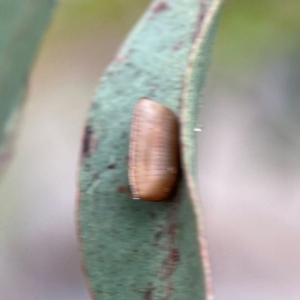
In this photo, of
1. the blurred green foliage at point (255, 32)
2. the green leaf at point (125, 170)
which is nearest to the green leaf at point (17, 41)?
the green leaf at point (125, 170)

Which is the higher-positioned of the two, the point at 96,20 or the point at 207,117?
the point at 96,20

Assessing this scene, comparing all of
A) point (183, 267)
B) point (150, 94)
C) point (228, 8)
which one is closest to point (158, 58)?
point (150, 94)

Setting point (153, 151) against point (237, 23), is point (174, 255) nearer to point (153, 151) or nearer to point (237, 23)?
point (153, 151)

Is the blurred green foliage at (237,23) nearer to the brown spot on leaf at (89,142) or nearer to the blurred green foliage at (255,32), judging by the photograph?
the blurred green foliage at (255,32)

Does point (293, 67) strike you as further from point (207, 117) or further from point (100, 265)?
point (100, 265)

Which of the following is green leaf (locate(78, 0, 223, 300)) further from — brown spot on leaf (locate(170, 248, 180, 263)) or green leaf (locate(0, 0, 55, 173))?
green leaf (locate(0, 0, 55, 173))

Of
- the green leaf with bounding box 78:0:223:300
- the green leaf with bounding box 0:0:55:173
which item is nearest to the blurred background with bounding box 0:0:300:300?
the green leaf with bounding box 0:0:55:173

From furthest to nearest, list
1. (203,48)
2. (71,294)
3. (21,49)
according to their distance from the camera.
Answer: (71,294), (21,49), (203,48)
